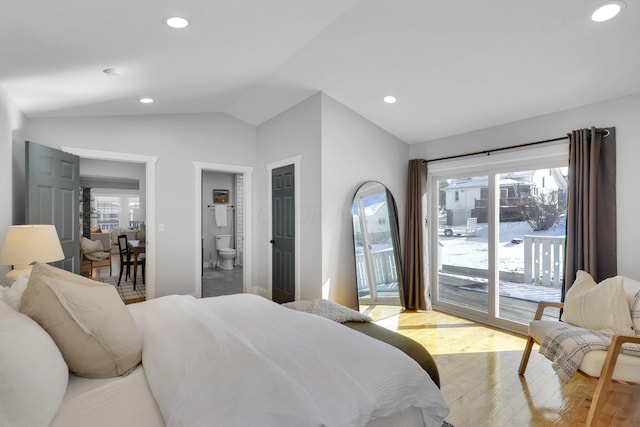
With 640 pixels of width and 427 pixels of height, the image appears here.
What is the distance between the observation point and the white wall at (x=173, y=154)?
4.33 meters

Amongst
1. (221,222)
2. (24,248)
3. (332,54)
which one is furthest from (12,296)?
(221,222)

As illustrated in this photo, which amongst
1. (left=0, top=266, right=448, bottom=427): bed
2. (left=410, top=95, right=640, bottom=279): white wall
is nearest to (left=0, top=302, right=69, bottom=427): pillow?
(left=0, top=266, right=448, bottom=427): bed

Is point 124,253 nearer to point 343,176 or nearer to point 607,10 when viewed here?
point 343,176

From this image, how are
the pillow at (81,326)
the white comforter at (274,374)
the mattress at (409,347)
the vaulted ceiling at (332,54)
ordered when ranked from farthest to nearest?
the vaulted ceiling at (332,54), the mattress at (409,347), the pillow at (81,326), the white comforter at (274,374)

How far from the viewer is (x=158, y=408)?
1238mm

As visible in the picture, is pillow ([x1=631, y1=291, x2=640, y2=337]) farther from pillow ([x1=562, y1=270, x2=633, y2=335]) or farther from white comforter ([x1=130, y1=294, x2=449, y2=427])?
white comforter ([x1=130, y1=294, x2=449, y2=427])

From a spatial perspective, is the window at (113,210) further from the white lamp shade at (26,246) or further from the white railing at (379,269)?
the white railing at (379,269)

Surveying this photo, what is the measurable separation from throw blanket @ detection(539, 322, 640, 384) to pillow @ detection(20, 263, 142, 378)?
2556 mm

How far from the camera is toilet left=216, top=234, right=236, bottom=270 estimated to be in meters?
7.31

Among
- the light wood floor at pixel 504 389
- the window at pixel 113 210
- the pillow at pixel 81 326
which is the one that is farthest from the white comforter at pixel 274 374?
the window at pixel 113 210

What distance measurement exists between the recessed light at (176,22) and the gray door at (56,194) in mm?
1936

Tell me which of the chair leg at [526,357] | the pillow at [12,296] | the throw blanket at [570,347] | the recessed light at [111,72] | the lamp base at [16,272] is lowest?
the chair leg at [526,357]

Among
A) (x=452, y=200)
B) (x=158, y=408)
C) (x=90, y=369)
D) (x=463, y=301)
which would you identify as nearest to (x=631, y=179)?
(x=452, y=200)

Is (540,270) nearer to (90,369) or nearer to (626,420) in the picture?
(626,420)
